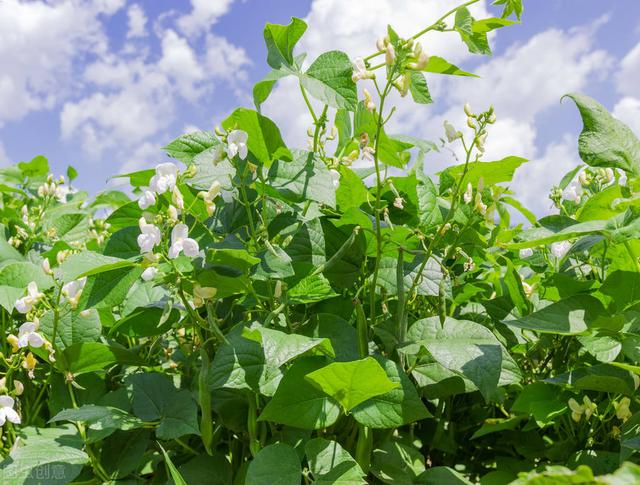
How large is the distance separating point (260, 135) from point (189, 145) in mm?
134

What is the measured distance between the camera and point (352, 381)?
2.95ft

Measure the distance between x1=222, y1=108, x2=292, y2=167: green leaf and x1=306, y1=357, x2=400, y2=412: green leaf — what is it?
0.39 m

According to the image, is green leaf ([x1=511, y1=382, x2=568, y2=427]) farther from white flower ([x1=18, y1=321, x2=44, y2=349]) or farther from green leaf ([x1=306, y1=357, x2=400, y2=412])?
white flower ([x1=18, y1=321, x2=44, y2=349])

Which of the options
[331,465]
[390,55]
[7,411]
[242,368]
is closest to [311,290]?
Result: [242,368]

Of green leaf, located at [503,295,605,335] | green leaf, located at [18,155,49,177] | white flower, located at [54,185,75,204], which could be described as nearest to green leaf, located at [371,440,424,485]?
green leaf, located at [503,295,605,335]

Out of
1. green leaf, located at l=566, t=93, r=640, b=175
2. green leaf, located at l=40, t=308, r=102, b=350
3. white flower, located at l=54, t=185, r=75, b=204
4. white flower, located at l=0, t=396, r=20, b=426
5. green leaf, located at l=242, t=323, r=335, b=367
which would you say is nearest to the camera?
green leaf, located at l=242, t=323, r=335, b=367

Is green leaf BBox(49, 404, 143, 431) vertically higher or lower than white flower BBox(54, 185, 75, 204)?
lower

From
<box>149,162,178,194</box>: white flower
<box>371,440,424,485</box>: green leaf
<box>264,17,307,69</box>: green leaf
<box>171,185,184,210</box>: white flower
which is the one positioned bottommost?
<box>371,440,424,485</box>: green leaf

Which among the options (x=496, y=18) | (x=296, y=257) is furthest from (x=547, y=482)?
(x=496, y=18)

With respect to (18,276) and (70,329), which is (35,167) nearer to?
(18,276)

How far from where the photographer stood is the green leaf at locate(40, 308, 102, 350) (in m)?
1.29

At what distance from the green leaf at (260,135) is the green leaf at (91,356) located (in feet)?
1.59

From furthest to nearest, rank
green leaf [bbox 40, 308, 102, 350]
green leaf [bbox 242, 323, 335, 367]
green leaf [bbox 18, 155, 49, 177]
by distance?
1. green leaf [bbox 18, 155, 49, 177]
2. green leaf [bbox 40, 308, 102, 350]
3. green leaf [bbox 242, 323, 335, 367]

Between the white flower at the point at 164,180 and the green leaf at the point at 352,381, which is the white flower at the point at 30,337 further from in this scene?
the green leaf at the point at 352,381
